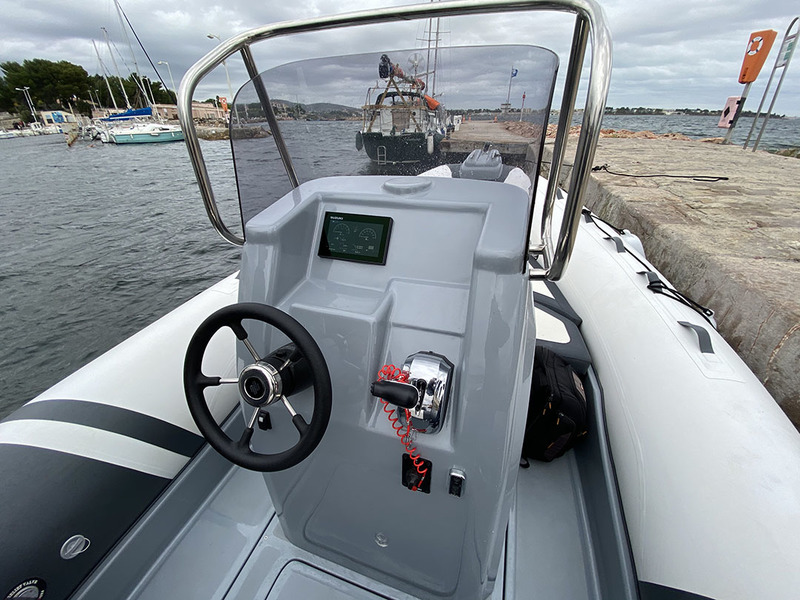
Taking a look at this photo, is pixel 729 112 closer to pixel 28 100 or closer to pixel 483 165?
pixel 483 165

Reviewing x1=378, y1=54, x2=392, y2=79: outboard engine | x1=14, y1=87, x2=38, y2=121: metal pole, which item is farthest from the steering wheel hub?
x1=14, y1=87, x2=38, y2=121: metal pole

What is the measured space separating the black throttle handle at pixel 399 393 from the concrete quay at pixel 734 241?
0.88m

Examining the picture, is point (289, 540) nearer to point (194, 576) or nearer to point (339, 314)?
point (194, 576)

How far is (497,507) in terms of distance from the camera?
88cm

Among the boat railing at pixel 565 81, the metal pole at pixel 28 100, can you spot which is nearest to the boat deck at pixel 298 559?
the boat railing at pixel 565 81

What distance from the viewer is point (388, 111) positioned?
3.63ft

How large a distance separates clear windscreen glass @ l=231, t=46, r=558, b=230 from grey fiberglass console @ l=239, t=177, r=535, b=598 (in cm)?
14

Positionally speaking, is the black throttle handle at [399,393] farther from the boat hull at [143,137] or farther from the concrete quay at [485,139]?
the boat hull at [143,137]

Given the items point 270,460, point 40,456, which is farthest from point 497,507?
point 40,456

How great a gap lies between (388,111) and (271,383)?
0.83 meters

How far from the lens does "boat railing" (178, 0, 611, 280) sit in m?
0.77

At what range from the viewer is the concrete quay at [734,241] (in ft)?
5.40

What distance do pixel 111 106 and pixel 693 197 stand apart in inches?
2567

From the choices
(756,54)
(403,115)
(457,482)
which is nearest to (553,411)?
(457,482)
